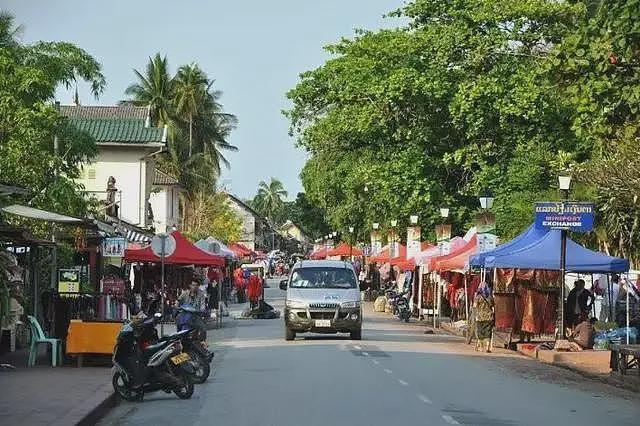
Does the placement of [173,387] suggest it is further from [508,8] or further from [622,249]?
[508,8]

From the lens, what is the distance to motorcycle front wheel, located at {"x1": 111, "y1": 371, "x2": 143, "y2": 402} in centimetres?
1689

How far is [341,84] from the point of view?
164 feet

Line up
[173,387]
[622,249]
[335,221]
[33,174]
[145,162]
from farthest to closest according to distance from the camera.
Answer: [335,221] < [145,162] < [622,249] < [33,174] < [173,387]

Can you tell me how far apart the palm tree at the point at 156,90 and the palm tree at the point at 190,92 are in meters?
0.70

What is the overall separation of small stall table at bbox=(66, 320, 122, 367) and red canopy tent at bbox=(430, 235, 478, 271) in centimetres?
1579

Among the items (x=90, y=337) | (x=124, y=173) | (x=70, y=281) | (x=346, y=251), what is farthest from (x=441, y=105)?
(x=346, y=251)

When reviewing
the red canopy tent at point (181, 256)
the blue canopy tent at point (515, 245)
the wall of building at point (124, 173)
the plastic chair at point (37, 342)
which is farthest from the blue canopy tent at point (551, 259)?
the wall of building at point (124, 173)

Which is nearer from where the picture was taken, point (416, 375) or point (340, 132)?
point (416, 375)

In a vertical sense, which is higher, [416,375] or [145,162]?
[145,162]

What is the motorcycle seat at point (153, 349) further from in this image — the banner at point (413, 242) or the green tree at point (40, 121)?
the banner at point (413, 242)

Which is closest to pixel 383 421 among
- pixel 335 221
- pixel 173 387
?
pixel 173 387

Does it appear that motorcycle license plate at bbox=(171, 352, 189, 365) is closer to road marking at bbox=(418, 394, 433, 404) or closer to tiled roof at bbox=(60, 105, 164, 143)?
road marking at bbox=(418, 394, 433, 404)

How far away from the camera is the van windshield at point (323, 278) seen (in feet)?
107

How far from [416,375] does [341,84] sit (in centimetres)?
2952
